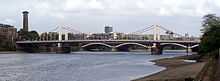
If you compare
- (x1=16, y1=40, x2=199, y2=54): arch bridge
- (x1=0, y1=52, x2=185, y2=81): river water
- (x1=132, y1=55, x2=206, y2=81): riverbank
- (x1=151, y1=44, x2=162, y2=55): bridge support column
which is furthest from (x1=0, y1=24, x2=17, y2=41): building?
(x1=132, y1=55, x2=206, y2=81): riverbank

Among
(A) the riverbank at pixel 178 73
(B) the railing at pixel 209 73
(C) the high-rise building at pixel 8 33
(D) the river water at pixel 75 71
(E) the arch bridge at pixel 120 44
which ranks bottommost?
(D) the river water at pixel 75 71

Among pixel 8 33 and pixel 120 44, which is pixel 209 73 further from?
pixel 8 33

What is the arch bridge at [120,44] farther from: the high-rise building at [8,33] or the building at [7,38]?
the high-rise building at [8,33]

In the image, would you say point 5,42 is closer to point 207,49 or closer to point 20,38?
point 20,38

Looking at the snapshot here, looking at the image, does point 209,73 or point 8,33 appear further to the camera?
point 8,33

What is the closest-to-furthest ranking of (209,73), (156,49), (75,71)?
(209,73)
(75,71)
(156,49)

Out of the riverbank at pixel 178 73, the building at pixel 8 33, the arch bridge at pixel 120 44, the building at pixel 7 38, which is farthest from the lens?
the building at pixel 8 33

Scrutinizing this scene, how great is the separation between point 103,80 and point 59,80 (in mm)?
3593

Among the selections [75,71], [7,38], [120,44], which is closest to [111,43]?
[120,44]

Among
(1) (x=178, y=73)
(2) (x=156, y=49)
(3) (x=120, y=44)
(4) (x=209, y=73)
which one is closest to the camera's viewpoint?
(4) (x=209, y=73)

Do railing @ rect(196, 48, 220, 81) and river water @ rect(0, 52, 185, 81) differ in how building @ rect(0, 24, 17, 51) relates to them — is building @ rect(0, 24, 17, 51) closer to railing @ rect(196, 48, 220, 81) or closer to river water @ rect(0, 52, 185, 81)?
river water @ rect(0, 52, 185, 81)

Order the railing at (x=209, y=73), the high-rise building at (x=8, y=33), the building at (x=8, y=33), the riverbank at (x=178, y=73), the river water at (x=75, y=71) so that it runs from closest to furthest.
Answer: the railing at (x=209, y=73), the riverbank at (x=178, y=73), the river water at (x=75, y=71), the high-rise building at (x=8, y=33), the building at (x=8, y=33)

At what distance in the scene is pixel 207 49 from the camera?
→ 76938 mm

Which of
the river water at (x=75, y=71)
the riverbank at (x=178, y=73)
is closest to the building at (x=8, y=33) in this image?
the river water at (x=75, y=71)
